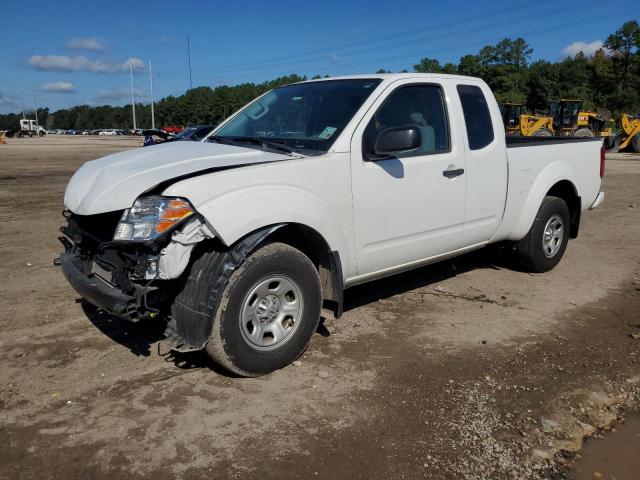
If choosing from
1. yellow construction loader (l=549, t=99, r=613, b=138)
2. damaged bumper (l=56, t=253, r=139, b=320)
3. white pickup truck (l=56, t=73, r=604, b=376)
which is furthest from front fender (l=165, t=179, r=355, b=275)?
yellow construction loader (l=549, t=99, r=613, b=138)

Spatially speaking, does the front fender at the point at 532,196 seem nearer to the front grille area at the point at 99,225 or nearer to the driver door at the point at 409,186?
the driver door at the point at 409,186

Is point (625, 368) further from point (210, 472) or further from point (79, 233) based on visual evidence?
point (79, 233)

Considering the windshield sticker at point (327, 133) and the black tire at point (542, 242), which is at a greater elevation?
the windshield sticker at point (327, 133)

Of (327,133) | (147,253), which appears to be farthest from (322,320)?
(147,253)

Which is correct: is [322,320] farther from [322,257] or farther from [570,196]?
[570,196]

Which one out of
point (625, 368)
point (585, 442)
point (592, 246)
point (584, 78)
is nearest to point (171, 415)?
point (585, 442)

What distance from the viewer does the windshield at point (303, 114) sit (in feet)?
13.2

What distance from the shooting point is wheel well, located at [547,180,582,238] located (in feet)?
19.8

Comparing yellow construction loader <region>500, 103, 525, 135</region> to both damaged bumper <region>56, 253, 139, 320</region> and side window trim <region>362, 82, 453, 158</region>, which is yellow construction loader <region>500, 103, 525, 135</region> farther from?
damaged bumper <region>56, 253, 139, 320</region>

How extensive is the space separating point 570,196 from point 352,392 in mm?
4028

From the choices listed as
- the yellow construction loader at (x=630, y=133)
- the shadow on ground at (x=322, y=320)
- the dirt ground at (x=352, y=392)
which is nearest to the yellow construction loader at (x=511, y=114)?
the yellow construction loader at (x=630, y=133)

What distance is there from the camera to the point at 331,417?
Result: 3.17 m

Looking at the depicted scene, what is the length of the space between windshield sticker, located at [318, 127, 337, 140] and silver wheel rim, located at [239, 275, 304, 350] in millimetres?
1083

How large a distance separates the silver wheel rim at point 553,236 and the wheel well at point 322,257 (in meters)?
2.99
